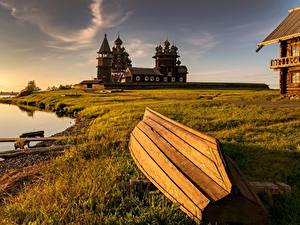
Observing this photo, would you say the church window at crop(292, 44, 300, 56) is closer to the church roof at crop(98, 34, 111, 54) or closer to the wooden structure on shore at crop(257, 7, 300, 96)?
the wooden structure on shore at crop(257, 7, 300, 96)

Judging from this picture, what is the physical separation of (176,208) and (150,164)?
189 cm

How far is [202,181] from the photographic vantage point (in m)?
4.94

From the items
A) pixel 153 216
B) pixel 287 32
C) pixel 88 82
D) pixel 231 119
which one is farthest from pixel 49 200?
pixel 88 82

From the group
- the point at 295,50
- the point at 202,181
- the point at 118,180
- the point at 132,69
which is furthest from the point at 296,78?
the point at 132,69

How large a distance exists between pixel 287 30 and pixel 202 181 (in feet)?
87.8

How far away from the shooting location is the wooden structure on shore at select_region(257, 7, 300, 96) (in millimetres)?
25891

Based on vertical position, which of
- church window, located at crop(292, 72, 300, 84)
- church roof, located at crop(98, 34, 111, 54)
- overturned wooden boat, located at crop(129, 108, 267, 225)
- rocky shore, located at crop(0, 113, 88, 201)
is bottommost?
rocky shore, located at crop(0, 113, 88, 201)

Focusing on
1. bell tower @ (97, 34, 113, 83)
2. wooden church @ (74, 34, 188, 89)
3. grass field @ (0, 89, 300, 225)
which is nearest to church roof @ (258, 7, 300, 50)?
grass field @ (0, 89, 300, 225)

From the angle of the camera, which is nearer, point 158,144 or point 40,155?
point 158,144

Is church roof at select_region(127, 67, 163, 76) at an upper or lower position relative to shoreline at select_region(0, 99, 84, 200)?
upper

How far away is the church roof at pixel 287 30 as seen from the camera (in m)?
25.5

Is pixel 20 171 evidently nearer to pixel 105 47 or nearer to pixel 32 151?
pixel 32 151

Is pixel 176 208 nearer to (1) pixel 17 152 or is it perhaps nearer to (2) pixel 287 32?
(1) pixel 17 152

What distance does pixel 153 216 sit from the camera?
508cm
